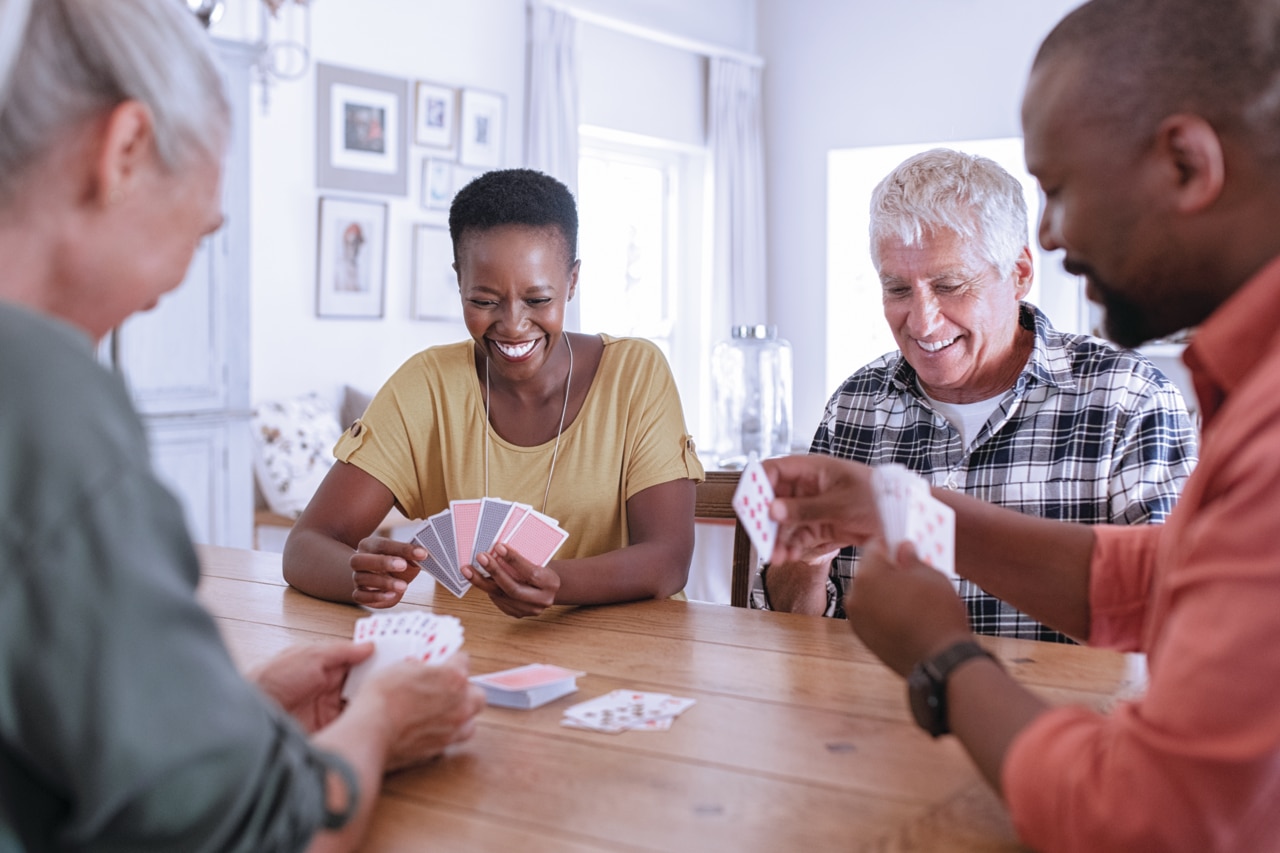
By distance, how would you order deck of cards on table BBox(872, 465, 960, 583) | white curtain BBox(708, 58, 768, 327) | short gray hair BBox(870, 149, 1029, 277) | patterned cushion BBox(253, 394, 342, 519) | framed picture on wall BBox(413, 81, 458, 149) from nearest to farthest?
deck of cards on table BBox(872, 465, 960, 583) < short gray hair BBox(870, 149, 1029, 277) < patterned cushion BBox(253, 394, 342, 519) < framed picture on wall BBox(413, 81, 458, 149) < white curtain BBox(708, 58, 768, 327)

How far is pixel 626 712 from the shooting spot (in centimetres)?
139

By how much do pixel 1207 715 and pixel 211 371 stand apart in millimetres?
4561

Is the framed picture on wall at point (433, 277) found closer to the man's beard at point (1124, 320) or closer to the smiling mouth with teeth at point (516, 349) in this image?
the smiling mouth with teeth at point (516, 349)

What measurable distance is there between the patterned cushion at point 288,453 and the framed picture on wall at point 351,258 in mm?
733

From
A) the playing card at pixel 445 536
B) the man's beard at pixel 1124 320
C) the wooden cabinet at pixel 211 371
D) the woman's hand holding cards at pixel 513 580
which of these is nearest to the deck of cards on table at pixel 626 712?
the woman's hand holding cards at pixel 513 580

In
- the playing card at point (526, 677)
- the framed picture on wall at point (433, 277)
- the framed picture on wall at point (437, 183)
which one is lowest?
the playing card at point (526, 677)

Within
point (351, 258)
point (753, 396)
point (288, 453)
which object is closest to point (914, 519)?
point (288, 453)

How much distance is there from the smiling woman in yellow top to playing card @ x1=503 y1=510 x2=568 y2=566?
291 millimetres

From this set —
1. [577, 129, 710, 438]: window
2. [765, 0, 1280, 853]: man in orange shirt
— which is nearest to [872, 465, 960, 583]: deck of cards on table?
[765, 0, 1280, 853]: man in orange shirt

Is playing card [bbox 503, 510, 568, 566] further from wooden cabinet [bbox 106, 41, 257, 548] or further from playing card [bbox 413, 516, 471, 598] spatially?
wooden cabinet [bbox 106, 41, 257, 548]

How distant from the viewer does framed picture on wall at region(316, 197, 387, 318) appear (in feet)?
19.7

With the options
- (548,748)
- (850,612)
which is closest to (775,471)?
(850,612)

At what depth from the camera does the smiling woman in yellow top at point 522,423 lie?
2.29 m

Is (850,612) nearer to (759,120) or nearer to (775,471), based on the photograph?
(775,471)
